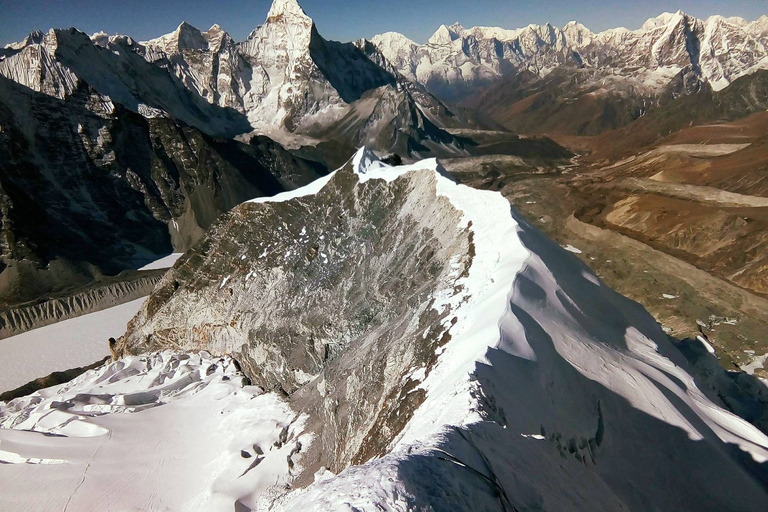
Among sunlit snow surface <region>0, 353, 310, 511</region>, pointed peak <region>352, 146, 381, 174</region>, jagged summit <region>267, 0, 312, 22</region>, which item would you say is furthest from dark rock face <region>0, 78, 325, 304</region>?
jagged summit <region>267, 0, 312, 22</region>

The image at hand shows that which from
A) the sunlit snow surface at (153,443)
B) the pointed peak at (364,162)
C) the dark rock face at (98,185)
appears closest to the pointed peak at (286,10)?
the dark rock face at (98,185)

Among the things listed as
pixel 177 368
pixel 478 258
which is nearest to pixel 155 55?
pixel 177 368

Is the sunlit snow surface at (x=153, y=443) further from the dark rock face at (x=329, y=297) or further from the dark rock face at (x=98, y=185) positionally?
the dark rock face at (x=98, y=185)

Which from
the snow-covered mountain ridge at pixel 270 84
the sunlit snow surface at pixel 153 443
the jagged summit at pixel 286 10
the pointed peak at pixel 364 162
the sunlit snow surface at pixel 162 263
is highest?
the jagged summit at pixel 286 10

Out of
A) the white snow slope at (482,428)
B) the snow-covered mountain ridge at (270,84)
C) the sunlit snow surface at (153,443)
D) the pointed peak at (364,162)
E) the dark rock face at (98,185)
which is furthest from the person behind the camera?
the snow-covered mountain ridge at (270,84)

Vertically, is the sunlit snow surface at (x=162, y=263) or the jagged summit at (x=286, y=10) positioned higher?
the jagged summit at (x=286, y=10)

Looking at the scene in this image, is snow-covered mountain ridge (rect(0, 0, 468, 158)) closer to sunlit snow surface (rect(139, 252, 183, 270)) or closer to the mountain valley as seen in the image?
sunlit snow surface (rect(139, 252, 183, 270))

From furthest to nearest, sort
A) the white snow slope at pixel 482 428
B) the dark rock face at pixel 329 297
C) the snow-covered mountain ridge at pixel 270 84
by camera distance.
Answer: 1. the snow-covered mountain ridge at pixel 270 84
2. the dark rock face at pixel 329 297
3. the white snow slope at pixel 482 428

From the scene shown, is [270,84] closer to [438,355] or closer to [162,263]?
[162,263]
